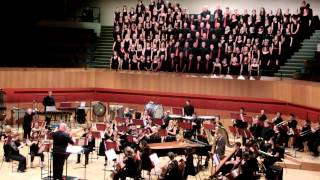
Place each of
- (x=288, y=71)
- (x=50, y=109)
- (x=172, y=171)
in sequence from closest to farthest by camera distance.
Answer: (x=172, y=171) < (x=50, y=109) < (x=288, y=71)

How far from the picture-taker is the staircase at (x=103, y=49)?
23.1 metres

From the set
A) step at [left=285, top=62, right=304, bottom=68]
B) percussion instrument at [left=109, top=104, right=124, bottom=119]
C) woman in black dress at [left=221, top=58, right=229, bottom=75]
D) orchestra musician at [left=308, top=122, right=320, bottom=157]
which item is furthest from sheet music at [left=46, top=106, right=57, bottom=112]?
step at [left=285, top=62, right=304, bottom=68]

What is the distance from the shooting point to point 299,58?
19.5 m

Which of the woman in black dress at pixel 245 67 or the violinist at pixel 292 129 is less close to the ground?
the woman in black dress at pixel 245 67

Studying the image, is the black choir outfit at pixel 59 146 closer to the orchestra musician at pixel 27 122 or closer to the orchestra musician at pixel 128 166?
the orchestra musician at pixel 128 166

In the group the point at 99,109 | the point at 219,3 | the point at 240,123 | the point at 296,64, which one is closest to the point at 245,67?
the point at 296,64

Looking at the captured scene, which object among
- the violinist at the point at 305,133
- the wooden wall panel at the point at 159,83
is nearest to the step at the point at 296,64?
the wooden wall panel at the point at 159,83

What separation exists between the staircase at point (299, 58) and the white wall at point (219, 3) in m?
3.25

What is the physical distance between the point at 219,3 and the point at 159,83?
6541mm

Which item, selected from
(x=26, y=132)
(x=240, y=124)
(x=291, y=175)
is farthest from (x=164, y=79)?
(x=291, y=175)

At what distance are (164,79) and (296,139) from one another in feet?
19.7

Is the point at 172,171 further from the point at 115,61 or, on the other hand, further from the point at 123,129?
the point at 115,61

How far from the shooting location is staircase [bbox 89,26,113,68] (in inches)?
910

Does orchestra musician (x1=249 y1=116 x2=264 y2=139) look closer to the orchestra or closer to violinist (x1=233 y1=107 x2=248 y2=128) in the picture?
the orchestra
